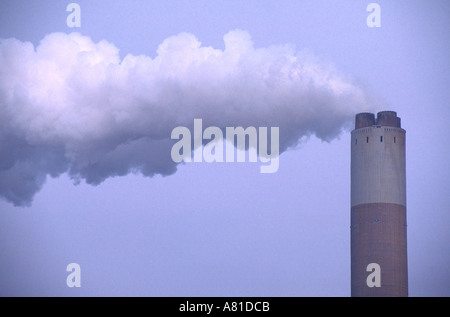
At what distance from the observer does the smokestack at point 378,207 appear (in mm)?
94938

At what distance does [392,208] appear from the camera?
317 feet

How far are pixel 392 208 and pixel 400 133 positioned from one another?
7255mm

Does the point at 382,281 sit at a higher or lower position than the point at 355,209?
lower

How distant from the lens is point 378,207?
96.6m

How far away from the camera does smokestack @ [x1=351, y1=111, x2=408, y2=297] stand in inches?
3738
